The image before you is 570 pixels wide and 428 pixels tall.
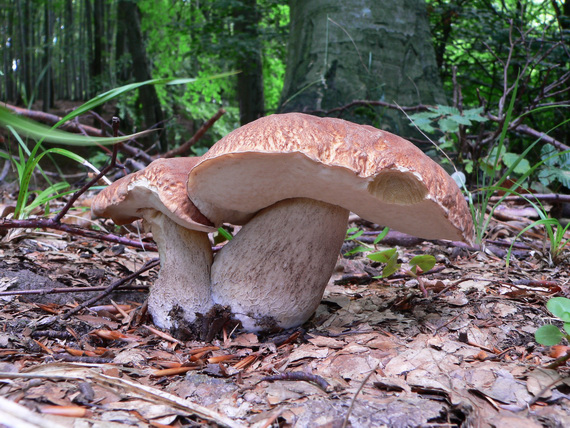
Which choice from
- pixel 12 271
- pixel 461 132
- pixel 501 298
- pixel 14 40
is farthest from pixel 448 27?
pixel 14 40

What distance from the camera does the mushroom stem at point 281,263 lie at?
181 cm

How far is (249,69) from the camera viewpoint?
7.43 meters

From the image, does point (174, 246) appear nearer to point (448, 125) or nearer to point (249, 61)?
point (448, 125)

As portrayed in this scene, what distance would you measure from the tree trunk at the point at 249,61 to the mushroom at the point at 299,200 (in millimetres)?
4356

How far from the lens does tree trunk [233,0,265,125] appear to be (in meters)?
6.76

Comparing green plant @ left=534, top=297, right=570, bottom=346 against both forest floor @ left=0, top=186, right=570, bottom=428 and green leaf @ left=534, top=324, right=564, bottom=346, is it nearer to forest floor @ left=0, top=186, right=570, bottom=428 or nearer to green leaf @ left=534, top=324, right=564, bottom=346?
green leaf @ left=534, top=324, right=564, bottom=346

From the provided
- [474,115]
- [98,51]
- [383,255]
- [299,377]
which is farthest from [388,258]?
[98,51]

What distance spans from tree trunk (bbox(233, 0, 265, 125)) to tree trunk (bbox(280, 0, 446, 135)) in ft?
6.17

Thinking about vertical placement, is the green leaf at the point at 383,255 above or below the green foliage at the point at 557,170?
below

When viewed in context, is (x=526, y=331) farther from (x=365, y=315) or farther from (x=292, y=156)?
(x=292, y=156)

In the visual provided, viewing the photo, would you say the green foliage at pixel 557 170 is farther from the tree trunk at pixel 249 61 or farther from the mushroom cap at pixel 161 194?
the tree trunk at pixel 249 61

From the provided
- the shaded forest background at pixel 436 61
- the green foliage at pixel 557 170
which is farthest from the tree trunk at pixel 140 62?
the green foliage at pixel 557 170

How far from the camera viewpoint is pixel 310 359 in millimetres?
1532

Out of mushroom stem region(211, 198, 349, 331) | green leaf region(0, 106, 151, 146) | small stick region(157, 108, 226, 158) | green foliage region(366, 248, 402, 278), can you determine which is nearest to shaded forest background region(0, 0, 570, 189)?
small stick region(157, 108, 226, 158)
